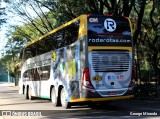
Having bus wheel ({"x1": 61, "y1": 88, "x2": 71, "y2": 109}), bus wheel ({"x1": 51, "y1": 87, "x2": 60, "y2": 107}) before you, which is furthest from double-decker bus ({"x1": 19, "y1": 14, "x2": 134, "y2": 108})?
bus wheel ({"x1": 51, "y1": 87, "x2": 60, "y2": 107})

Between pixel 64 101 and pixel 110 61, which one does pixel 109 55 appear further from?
pixel 64 101

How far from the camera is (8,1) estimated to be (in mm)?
35406

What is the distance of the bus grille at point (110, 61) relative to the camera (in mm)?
14633

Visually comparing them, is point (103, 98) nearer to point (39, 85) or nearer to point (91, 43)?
point (91, 43)

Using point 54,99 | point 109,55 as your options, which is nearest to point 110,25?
point 109,55

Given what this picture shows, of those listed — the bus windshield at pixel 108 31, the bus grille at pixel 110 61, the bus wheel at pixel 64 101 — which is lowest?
the bus wheel at pixel 64 101

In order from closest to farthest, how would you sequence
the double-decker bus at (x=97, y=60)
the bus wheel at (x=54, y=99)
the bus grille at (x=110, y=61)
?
the double-decker bus at (x=97, y=60), the bus grille at (x=110, y=61), the bus wheel at (x=54, y=99)

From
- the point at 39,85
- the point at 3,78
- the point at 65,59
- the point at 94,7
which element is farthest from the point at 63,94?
the point at 3,78

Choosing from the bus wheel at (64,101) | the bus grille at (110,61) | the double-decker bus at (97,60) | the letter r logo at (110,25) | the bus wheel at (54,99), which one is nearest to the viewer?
the double-decker bus at (97,60)

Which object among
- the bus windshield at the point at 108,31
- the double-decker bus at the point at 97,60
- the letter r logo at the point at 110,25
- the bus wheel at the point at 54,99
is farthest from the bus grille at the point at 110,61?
the bus wheel at the point at 54,99

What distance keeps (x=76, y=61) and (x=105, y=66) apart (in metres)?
1.24

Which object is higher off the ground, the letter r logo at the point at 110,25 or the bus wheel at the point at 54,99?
the letter r logo at the point at 110,25

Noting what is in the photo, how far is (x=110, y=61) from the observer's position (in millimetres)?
14828

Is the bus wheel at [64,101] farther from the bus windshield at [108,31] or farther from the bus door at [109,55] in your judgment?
the bus windshield at [108,31]
